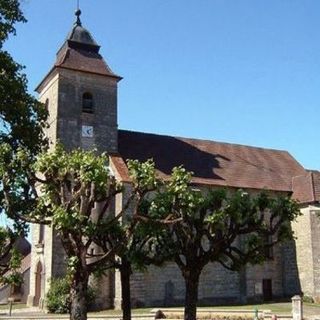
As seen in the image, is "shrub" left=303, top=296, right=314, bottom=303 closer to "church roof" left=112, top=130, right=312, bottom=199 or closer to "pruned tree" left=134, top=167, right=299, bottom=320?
"church roof" left=112, top=130, right=312, bottom=199

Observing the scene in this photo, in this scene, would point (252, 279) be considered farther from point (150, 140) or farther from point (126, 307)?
point (126, 307)

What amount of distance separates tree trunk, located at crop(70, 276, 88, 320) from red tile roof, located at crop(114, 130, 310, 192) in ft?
54.9

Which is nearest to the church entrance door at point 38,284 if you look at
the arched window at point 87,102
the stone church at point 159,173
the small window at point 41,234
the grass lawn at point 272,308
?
the stone church at point 159,173

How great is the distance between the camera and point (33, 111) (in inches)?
683

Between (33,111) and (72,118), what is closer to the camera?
(33,111)

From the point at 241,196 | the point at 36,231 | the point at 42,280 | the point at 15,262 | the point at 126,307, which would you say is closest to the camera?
the point at 15,262

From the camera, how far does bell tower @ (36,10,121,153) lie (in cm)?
3212

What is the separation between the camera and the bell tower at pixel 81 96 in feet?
105

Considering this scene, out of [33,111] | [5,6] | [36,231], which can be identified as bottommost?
[36,231]

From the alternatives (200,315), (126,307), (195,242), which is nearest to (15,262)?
(126,307)

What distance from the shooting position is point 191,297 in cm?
1733

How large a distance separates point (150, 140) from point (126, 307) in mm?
19242

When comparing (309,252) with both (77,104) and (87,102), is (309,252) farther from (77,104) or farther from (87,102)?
(77,104)

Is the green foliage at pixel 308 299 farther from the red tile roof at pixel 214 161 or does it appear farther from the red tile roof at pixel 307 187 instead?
the red tile roof at pixel 214 161
